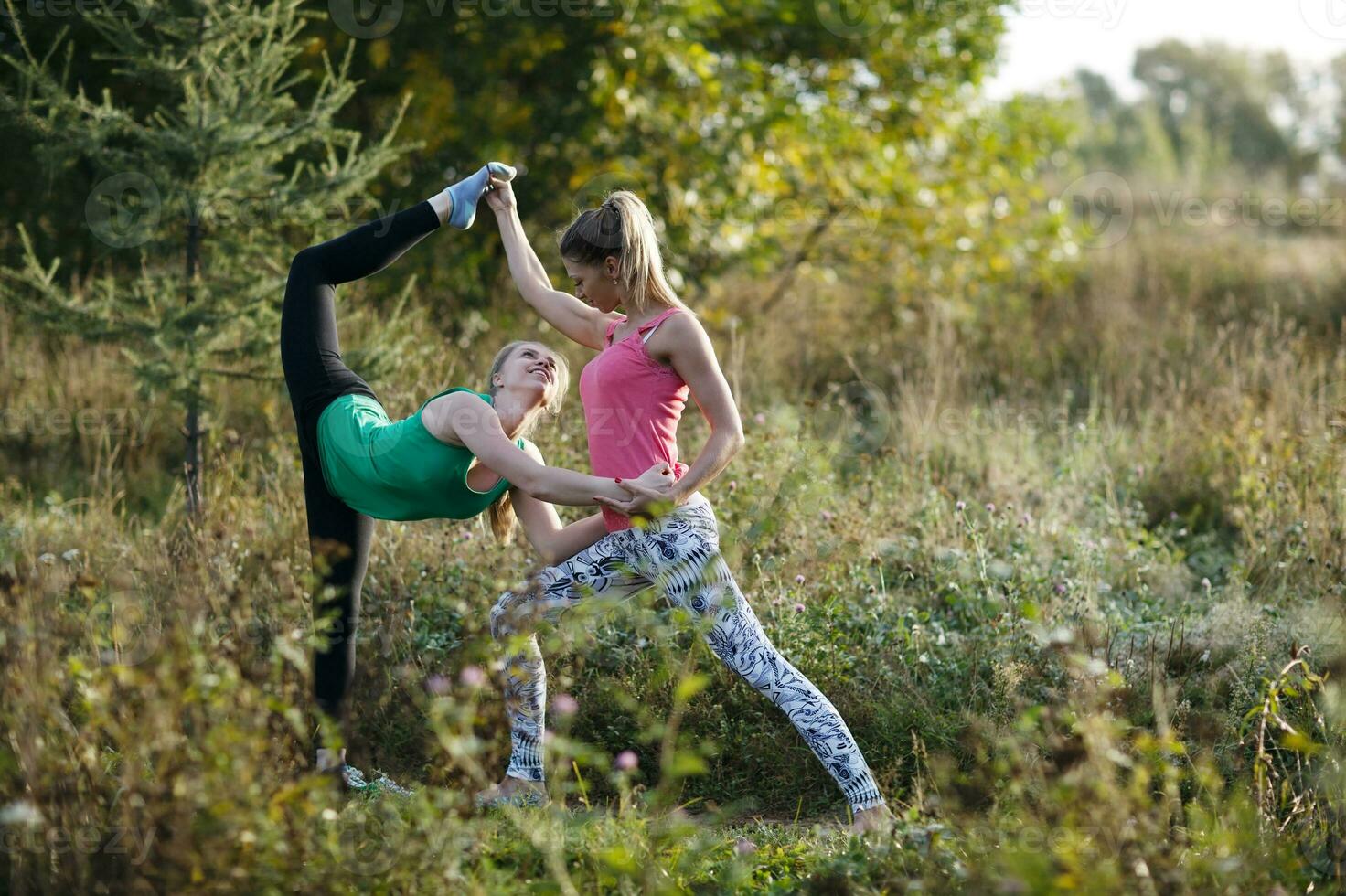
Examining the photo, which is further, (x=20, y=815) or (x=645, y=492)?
(x=645, y=492)

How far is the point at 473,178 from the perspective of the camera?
361 centimetres

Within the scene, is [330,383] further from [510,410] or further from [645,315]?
[645,315]

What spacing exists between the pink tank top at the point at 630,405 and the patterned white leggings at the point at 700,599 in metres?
0.11

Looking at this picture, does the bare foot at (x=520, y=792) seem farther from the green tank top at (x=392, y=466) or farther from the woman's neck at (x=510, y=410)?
the woman's neck at (x=510, y=410)

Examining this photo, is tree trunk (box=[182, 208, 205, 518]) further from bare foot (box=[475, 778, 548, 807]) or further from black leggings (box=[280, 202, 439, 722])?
bare foot (box=[475, 778, 548, 807])

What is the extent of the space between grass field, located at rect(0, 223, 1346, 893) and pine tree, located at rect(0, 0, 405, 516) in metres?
0.59

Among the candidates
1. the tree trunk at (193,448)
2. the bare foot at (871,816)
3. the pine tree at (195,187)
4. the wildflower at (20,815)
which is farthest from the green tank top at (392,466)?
the tree trunk at (193,448)

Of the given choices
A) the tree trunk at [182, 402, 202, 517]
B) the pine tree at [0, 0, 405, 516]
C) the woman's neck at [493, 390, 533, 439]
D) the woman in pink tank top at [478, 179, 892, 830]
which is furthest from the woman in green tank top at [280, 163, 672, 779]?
the tree trunk at [182, 402, 202, 517]

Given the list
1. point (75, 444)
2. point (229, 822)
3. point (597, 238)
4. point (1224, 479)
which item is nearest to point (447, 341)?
point (75, 444)

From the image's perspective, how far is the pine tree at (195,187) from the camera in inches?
208

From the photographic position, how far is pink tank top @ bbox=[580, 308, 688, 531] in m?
3.17

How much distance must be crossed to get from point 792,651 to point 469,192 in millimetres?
Result: 1883

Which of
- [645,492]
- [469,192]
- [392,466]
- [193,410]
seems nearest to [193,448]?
[193,410]

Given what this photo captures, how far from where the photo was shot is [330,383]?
344 cm
